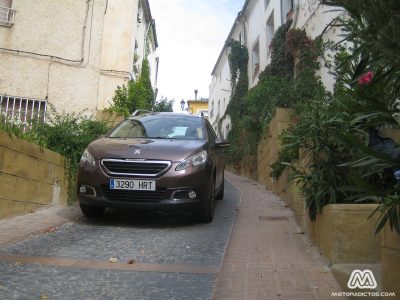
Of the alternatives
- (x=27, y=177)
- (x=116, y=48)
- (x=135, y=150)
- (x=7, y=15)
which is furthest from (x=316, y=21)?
(x=27, y=177)

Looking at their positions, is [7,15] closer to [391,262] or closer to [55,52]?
[55,52]

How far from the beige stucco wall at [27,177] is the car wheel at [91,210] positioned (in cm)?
93

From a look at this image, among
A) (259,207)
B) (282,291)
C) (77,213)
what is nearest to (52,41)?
(77,213)

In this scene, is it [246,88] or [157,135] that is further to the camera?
[246,88]

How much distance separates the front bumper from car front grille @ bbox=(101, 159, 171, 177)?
0.22 ft

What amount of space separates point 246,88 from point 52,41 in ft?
36.5

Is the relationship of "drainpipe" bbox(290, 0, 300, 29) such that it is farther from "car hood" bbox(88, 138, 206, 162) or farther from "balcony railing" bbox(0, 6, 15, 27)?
"car hood" bbox(88, 138, 206, 162)

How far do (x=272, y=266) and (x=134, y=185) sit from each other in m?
2.24

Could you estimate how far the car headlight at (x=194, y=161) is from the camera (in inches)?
224

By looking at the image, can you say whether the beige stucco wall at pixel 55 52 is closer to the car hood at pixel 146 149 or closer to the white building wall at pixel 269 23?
the white building wall at pixel 269 23

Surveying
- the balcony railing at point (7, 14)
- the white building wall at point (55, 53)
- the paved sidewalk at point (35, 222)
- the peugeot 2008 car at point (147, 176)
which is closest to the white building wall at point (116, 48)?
the white building wall at point (55, 53)

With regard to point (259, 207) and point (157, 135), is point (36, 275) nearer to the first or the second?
point (157, 135)

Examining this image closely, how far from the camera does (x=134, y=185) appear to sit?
18.4ft

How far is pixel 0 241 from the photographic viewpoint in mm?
4797
